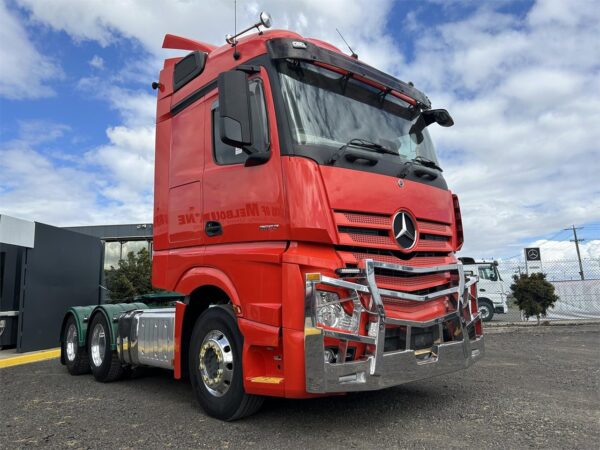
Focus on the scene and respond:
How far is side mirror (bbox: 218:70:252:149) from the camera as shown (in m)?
3.73

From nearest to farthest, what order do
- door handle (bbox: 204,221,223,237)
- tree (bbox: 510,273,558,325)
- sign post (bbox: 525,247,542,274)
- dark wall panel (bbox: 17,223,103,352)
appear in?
door handle (bbox: 204,221,223,237) → dark wall panel (bbox: 17,223,103,352) → tree (bbox: 510,273,558,325) → sign post (bbox: 525,247,542,274)

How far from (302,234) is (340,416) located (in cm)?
170

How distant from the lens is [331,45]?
483 centimetres

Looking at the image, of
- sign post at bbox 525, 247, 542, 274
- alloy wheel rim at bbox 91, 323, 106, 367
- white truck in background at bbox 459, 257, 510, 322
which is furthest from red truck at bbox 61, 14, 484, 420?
white truck in background at bbox 459, 257, 510, 322

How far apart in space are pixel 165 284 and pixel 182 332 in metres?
0.60

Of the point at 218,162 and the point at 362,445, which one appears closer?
the point at 362,445

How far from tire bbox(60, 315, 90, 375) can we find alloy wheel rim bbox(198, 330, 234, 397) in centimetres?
340

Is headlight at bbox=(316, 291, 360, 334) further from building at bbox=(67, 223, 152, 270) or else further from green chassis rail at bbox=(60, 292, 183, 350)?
building at bbox=(67, 223, 152, 270)

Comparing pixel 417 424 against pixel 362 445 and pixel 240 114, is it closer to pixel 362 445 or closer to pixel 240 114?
pixel 362 445

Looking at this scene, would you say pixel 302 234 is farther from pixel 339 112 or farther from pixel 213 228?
pixel 339 112

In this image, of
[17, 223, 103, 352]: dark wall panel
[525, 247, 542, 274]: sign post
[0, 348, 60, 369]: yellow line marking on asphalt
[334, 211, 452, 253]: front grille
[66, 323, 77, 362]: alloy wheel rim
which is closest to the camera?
[334, 211, 452, 253]: front grille

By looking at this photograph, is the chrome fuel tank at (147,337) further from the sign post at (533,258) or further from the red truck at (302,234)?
the sign post at (533,258)

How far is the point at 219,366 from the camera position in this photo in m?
4.07

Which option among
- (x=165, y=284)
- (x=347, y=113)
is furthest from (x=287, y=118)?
(x=165, y=284)
